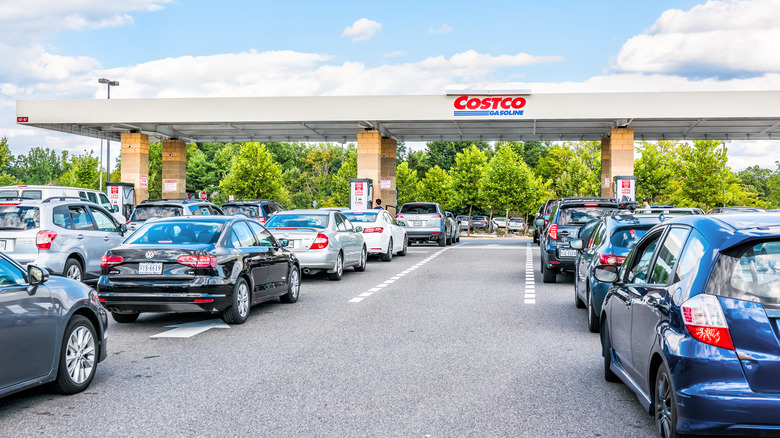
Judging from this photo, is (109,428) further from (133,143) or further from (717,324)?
(133,143)

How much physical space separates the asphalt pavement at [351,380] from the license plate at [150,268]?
2.45ft

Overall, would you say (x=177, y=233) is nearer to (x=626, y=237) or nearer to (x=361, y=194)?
(x=626, y=237)

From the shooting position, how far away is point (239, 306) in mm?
11047

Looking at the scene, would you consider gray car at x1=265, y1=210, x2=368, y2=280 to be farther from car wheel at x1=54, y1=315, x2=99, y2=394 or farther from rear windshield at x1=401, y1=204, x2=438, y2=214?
rear windshield at x1=401, y1=204, x2=438, y2=214

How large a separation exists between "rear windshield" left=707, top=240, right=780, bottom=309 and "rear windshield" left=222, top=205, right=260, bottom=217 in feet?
71.8

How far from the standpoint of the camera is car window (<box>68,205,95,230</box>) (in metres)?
15.0

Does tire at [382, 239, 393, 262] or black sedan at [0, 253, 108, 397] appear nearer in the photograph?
black sedan at [0, 253, 108, 397]

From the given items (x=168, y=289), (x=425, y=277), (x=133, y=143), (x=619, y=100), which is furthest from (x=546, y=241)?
(x=133, y=143)

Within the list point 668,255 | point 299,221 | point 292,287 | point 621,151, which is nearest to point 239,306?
point 292,287

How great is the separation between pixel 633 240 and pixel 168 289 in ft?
20.2

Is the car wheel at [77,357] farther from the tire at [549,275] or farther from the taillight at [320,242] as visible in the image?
the tire at [549,275]

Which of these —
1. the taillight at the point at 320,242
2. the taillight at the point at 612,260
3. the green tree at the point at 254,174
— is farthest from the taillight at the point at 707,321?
the green tree at the point at 254,174

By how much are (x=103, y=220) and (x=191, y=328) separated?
6.42 metres

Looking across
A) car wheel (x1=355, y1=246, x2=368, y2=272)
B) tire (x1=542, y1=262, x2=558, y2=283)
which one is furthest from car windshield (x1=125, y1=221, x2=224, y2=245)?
car wheel (x1=355, y1=246, x2=368, y2=272)
